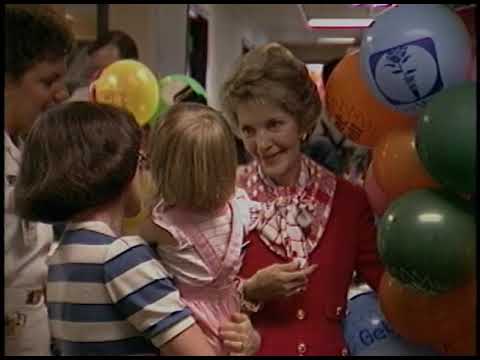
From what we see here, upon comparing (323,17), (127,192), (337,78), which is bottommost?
(323,17)

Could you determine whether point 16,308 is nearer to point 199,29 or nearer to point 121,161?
point 121,161

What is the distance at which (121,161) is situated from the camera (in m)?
1.31

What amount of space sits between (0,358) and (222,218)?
0.55 meters

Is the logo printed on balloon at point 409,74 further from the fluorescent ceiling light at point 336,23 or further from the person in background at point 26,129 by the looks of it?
the fluorescent ceiling light at point 336,23

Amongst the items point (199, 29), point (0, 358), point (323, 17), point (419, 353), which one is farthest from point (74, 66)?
point (323, 17)

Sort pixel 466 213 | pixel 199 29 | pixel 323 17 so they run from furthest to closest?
pixel 323 17 < pixel 199 29 < pixel 466 213

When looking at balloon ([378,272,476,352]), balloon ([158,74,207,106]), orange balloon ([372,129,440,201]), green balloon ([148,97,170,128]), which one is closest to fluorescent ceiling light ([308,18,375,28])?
balloon ([158,74,207,106])

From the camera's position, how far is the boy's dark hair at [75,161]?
4.21 feet

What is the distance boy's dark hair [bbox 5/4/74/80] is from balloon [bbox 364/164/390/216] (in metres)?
0.82

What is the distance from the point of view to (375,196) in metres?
1.60

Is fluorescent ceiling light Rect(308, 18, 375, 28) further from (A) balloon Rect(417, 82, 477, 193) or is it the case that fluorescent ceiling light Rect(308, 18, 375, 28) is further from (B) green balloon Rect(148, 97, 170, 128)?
(A) balloon Rect(417, 82, 477, 193)

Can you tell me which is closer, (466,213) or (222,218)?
(466,213)

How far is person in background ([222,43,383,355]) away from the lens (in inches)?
62.5

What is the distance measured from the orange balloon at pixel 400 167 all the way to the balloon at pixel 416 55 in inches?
2.6
